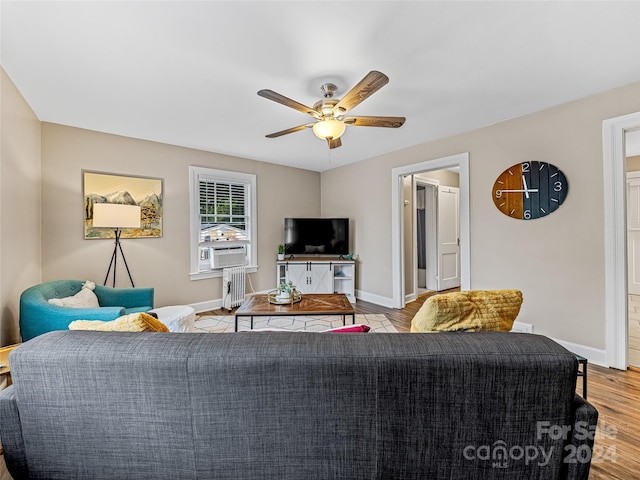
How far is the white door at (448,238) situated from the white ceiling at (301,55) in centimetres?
263

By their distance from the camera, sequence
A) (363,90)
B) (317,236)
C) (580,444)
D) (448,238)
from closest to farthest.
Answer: (580,444)
(363,90)
(317,236)
(448,238)

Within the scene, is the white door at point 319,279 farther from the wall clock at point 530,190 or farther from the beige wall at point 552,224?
the wall clock at point 530,190

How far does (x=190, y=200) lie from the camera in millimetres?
4074

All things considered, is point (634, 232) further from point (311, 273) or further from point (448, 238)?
point (311, 273)

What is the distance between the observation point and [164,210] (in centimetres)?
385

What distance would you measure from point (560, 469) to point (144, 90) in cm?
342

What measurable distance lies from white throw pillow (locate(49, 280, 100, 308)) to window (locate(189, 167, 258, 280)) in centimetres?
144

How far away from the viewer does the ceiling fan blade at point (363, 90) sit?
1.73m

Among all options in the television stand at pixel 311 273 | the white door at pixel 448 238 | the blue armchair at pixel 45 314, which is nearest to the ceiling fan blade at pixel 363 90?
the blue armchair at pixel 45 314

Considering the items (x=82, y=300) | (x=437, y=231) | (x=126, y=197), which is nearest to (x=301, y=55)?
(x=82, y=300)

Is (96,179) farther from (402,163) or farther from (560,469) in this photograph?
(560,469)

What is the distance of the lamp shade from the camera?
2826 millimetres

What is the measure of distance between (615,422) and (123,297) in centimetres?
409

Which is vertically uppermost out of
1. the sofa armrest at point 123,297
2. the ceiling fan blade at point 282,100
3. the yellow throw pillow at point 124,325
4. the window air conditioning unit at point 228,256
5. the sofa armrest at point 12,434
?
the ceiling fan blade at point 282,100
